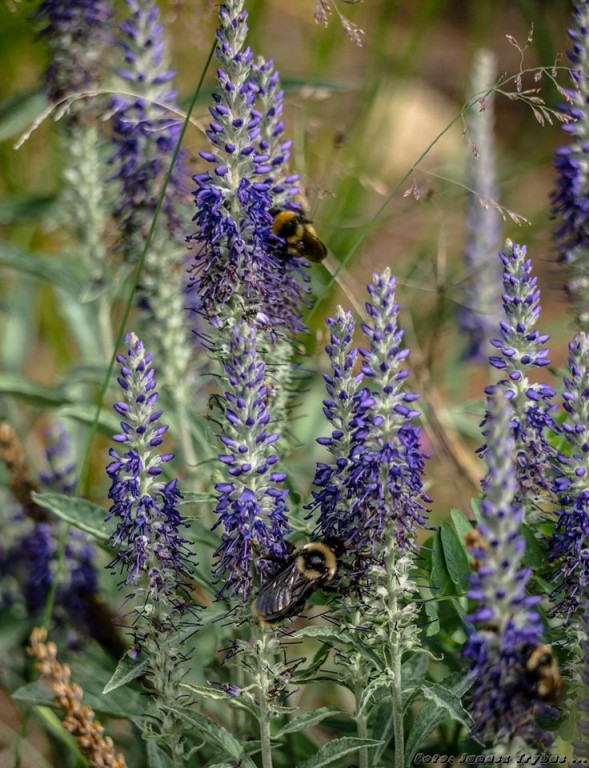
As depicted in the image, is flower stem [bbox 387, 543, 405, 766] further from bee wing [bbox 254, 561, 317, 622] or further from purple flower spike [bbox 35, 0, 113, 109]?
purple flower spike [bbox 35, 0, 113, 109]

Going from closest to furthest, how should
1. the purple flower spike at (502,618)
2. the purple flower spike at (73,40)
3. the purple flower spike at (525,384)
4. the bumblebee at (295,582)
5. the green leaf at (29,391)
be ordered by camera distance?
1. the purple flower spike at (502,618)
2. the bumblebee at (295,582)
3. the purple flower spike at (525,384)
4. the green leaf at (29,391)
5. the purple flower spike at (73,40)

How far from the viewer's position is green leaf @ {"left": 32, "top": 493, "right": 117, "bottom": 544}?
2.83 metres

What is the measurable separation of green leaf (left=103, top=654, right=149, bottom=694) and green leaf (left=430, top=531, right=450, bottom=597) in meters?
0.75

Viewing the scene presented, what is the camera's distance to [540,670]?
1.92 meters

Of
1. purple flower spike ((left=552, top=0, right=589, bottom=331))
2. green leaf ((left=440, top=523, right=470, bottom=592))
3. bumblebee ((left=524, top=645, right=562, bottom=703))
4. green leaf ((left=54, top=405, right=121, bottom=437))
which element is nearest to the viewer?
bumblebee ((left=524, top=645, right=562, bottom=703))

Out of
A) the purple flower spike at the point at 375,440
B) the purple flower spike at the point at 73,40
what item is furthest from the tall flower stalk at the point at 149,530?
the purple flower spike at the point at 73,40

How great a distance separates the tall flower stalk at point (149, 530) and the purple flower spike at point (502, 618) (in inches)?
30.5

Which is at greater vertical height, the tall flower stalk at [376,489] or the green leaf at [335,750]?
the tall flower stalk at [376,489]

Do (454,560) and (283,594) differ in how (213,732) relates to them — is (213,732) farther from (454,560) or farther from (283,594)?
(454,560)

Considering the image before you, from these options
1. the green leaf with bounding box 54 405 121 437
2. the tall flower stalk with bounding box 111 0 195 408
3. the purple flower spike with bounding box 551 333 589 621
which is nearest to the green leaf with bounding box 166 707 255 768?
the purple flower spike with bounding box 551 333 589 621

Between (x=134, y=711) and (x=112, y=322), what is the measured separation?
3.11 meters

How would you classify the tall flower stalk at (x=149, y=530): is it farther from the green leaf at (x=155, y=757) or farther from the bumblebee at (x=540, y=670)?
the bumblebee at (x=540, y=670)

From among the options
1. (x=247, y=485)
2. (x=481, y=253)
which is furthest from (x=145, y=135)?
(x=481, y=253)

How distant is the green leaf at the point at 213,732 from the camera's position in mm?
2432
